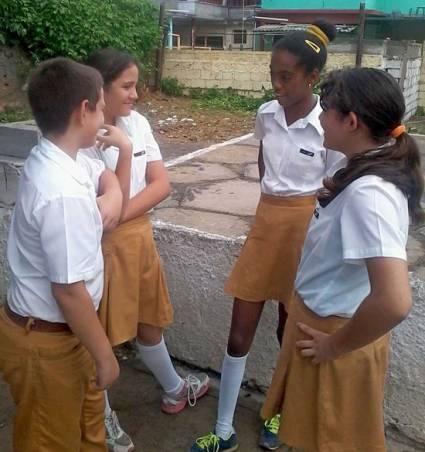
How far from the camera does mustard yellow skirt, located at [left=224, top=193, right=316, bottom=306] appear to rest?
2.16 meters

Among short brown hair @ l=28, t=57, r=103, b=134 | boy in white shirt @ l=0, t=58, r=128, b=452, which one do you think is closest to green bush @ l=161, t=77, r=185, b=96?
boy in white shirt @ l=0, t=58, r=128, b=452

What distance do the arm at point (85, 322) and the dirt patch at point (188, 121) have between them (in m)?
5.20

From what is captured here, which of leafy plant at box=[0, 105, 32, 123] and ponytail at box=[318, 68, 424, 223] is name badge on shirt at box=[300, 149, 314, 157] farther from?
leafy plant at box=[0, 105, 32, 123]

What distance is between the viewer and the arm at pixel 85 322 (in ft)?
5.08

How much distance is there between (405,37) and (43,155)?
19835 millimetres

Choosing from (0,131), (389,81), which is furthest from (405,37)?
(389,81)

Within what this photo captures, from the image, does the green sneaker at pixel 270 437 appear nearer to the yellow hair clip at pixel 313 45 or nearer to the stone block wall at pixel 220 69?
the yellow hair clip at pixel 313 45

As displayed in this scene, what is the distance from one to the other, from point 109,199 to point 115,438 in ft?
3.70

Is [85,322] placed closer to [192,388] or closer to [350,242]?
[350,242]

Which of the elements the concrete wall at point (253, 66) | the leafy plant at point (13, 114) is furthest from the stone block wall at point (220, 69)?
the leafy plant at point (13, 114)

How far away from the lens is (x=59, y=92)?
1.56 m

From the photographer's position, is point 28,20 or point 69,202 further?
point 28,20

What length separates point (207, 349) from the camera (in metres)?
2.89

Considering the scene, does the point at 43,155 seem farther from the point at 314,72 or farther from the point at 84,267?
the point at 314,72
